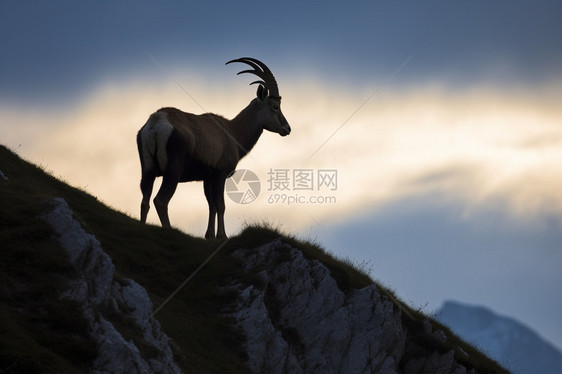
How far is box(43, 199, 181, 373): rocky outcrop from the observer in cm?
1424

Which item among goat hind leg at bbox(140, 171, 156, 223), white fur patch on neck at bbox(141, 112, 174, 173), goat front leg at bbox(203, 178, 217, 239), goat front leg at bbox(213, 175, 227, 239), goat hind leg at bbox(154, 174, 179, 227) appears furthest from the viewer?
goat front leg at bbox(203, 178, 217, 239)

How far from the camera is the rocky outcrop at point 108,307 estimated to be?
14235 mm

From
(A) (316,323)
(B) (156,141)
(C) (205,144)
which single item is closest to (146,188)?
(B) (156,141)

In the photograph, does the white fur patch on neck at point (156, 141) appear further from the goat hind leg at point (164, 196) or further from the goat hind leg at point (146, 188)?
the goat hind leg at point (164, 196)

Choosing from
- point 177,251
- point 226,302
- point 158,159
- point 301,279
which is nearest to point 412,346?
point 301,279

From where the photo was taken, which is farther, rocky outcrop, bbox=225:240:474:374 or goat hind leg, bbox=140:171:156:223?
goat hind leg, bbox=140:171:156:223

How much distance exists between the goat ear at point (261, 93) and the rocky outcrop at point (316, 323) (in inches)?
322

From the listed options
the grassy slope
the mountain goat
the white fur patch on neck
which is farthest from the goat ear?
the grassy slope

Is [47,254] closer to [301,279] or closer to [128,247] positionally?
[128,247]

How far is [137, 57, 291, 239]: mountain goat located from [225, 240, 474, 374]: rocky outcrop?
3539 millimetres

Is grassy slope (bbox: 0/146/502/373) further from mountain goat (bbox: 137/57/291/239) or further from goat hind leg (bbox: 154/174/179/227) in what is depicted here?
mountain goat (bbox: 137/57/291/239)

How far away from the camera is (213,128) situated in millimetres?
26391

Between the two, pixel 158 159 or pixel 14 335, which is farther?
pixel 158 159

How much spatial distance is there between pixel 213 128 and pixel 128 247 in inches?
262
